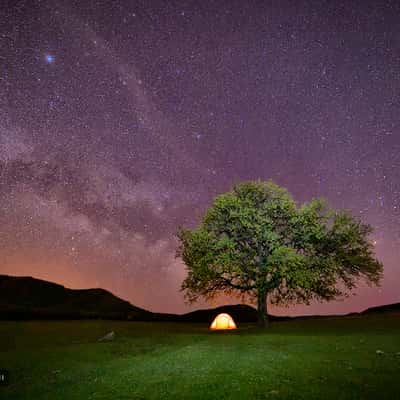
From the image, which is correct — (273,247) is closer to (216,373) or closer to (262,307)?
(262,307)

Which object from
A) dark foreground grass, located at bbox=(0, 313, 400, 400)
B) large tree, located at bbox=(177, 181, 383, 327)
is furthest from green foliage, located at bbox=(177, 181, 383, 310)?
dark foreground grass, located at bbox=(0, 313, 400, 400)

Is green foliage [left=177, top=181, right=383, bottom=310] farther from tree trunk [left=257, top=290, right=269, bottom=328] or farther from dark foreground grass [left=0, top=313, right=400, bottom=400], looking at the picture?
dark foreground grass [left=0, top=313, right=400, bottom=400]

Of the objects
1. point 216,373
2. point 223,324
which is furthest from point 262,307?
point 216,373

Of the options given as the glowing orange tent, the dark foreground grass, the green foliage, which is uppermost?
the green foliage

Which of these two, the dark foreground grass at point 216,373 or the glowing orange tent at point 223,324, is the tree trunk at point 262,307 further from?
the dark foreground grass at point 216,373

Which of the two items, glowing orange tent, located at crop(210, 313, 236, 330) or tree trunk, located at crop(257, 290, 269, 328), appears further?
glowing orange tent, located at crop(210, 313, 236, 330)

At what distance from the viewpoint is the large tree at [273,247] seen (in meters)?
36.5

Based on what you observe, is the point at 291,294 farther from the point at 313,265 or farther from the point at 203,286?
the point at 203,286

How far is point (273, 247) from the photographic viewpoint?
1435 inches

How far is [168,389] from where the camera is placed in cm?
1190

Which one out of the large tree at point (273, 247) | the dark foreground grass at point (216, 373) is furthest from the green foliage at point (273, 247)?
the dark foreground grass at point (216, 373)

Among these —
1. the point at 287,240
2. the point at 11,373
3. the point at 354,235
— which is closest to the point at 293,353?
the point at 11,373

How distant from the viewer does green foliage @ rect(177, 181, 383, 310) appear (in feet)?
120

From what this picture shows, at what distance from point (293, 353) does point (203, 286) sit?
20.3m
